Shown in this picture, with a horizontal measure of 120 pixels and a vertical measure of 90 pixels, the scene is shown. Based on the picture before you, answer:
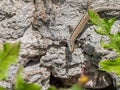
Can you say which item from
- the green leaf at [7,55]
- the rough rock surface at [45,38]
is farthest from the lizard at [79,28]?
the green leaf at [7,55]

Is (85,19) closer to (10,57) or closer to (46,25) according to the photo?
(46,25)

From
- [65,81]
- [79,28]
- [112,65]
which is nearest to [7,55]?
[112,65]

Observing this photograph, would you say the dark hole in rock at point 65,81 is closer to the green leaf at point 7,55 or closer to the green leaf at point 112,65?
the green leaf at point 112,65

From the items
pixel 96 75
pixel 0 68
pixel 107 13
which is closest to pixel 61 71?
pixel 96 75

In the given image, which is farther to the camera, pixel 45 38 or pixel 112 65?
pixel 45 38

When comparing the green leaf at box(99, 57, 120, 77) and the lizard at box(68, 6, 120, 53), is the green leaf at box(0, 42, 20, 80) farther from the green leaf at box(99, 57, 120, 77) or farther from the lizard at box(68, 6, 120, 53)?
the lizard at box(68, 6, 120, 53)

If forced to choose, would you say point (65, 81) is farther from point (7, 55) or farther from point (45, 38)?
point (7, 55)
